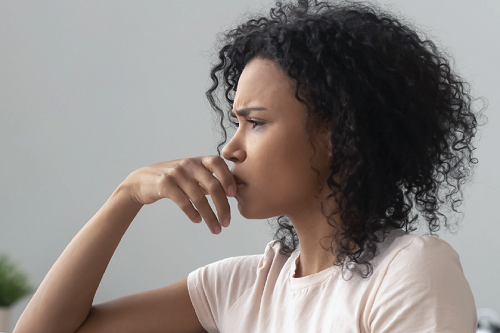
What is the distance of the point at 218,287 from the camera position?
1.03 metres

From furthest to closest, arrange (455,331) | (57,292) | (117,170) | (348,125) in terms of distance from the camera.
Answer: (117,170) → (57,292) → (348,125) → (455,331)

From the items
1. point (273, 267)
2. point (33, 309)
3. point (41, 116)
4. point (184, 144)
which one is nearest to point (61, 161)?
point (41, 116)

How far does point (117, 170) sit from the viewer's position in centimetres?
225

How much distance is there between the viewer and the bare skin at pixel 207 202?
0.82 meters

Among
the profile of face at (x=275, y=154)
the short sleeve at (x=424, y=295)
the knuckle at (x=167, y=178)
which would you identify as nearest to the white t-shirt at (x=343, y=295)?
the short sleeve at (x=424, y=295)

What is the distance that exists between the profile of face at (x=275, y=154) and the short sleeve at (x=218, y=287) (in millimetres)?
229

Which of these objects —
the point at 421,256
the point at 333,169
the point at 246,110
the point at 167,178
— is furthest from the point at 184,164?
the point at 421,256

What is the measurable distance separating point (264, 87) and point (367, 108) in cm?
17

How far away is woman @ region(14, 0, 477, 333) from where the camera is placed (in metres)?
0.77

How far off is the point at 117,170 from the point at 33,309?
1327 millimetres

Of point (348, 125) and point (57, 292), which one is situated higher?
point (348, 125)

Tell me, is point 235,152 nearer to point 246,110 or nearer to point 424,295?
point 246,110

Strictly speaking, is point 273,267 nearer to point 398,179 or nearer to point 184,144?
point 398,179

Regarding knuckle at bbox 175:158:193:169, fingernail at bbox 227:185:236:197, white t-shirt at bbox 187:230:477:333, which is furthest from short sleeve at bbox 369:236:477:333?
knuckle at bbox 175:158:193:169
